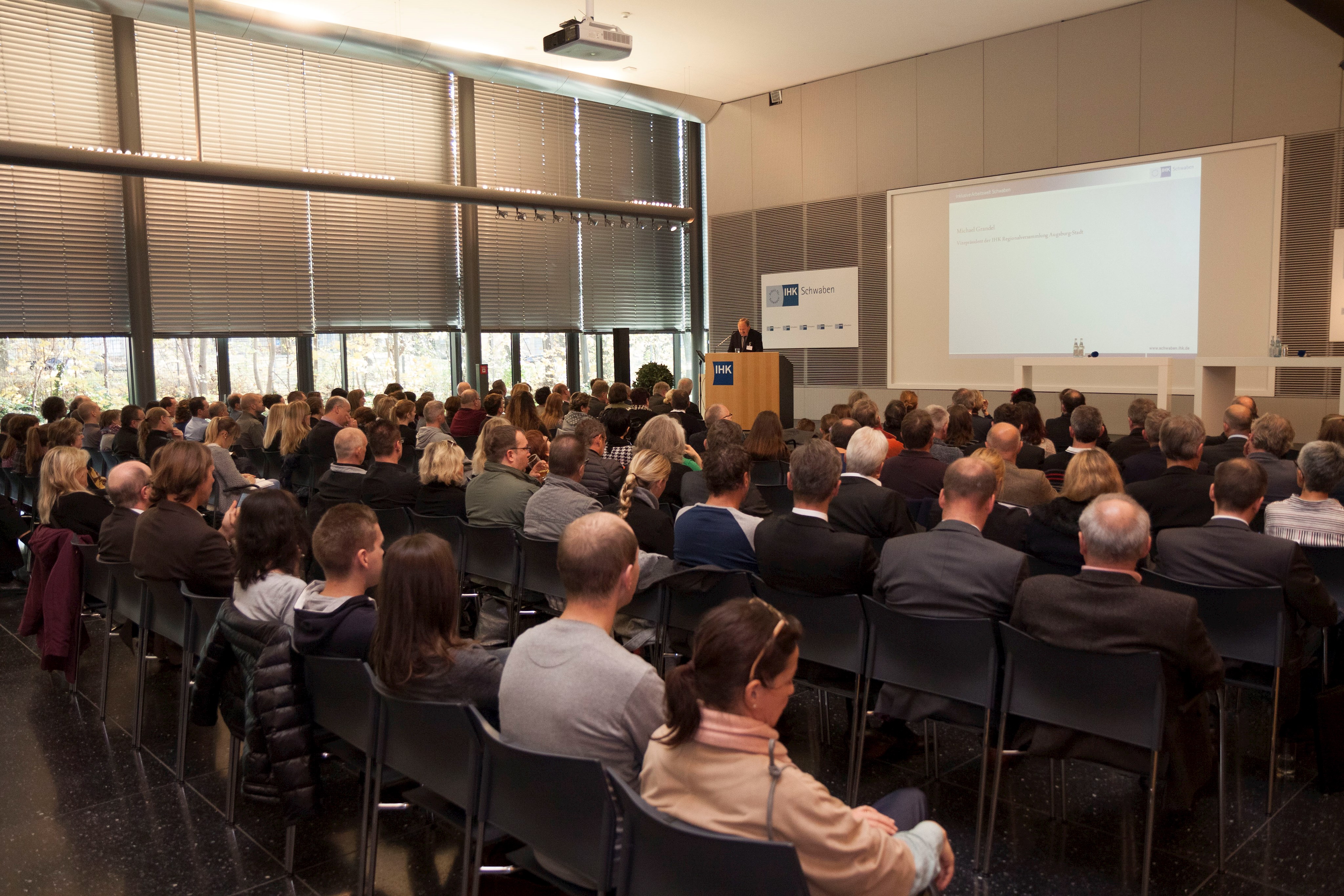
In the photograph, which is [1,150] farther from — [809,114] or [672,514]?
[809,114]

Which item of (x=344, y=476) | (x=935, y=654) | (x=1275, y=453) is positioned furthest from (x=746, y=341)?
(x=935, y=654)

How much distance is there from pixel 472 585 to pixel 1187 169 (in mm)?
9456

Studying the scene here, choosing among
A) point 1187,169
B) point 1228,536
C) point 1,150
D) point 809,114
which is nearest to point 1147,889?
point 1228,536

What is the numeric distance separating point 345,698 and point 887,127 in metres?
12.6

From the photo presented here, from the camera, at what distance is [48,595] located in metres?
4.54

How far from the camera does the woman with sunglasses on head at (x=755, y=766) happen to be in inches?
66.3

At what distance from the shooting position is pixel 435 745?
8.09 feet

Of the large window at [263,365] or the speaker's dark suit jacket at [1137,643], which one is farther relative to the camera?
the large window at [263,365]

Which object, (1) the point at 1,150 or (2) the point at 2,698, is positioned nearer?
(2) the point at 2,698

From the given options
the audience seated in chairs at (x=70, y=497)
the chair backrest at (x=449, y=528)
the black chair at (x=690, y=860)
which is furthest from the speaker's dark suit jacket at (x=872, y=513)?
the audience seated in chairs at (x=70, y=497)

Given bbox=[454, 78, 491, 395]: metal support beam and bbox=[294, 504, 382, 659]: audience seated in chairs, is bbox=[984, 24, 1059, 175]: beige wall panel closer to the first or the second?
bbox=[454, 78, 491, 395]: metal support beam

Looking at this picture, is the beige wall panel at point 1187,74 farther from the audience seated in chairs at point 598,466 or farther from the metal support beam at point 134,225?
the metal support beam at point 134,225

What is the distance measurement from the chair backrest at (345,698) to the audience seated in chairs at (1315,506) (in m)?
3.38

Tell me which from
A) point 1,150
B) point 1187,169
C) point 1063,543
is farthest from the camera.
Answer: point 1187,169
